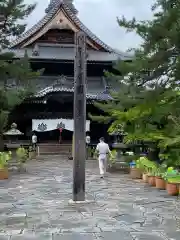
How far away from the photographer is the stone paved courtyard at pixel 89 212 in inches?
295

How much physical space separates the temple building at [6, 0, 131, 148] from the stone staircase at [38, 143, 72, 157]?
1.21 m

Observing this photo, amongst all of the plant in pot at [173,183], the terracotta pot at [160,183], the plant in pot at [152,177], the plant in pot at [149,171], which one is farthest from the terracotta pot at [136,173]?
the plant in pot at [173,183]

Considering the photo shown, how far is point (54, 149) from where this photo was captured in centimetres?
2933

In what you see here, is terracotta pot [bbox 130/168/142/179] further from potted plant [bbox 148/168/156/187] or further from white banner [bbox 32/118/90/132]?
white banner [bbox 32/118/90/132]

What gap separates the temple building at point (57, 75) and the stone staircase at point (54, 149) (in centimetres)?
121

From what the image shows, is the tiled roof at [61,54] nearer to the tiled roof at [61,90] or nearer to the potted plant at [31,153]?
the tiled roof at [61,90]

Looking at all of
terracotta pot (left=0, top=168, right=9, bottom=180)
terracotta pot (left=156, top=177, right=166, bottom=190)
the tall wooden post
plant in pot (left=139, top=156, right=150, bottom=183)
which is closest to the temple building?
terracotta pot (left=0, top=168, right=9, bottom=180)

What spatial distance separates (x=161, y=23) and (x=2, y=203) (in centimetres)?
624

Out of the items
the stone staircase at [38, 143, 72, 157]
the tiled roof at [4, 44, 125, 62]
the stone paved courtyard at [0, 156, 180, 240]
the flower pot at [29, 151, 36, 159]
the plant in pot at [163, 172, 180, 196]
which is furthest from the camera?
the tiled roof at [4, 44, 125, 62]

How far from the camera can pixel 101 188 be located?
44.1ft

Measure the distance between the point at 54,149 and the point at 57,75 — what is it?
6.65 meters

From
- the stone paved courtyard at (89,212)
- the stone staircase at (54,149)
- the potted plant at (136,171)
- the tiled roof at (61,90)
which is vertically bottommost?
the stone paved courtyard at (89,212)

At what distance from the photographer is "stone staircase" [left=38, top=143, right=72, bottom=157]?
28920 millimetres

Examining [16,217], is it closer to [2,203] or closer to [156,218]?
[2,203]
